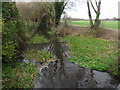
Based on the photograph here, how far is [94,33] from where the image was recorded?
19.4 meters

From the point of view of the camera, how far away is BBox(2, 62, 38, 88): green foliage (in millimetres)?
6474

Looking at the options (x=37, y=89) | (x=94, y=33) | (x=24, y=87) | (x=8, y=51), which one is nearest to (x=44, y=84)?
(x=37, y=89)

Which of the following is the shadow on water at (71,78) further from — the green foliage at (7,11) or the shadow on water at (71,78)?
the green foliage at (7,11)

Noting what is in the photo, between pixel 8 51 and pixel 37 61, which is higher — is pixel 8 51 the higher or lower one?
the higher one

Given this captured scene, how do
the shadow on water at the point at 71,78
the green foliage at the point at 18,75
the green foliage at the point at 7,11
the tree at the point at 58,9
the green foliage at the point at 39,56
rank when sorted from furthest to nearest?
the tree at the point at 58,9 < the green foliage at the point at 39,56 < the green foliage at the point at 7,11 < the shadow on water at the point at 71,78 < the green foliage at the point at 18,75

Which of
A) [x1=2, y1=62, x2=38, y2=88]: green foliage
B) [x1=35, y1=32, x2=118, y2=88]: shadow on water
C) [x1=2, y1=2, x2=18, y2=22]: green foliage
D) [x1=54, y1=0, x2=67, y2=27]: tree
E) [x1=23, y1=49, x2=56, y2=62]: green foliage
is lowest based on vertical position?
[x1=35, y1=32, x2=118, y2=88]: shadow on water

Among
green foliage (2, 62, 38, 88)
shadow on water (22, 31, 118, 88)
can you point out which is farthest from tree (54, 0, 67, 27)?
green foliage (2, 62, 38, 88)

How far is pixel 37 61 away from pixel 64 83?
389 centimetres

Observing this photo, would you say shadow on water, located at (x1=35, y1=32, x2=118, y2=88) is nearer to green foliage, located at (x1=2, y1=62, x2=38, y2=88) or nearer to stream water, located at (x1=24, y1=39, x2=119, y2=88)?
stream water, located at (x1=24, y1=39, x2=119, y2=88)

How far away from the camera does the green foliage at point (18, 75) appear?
6.47 m

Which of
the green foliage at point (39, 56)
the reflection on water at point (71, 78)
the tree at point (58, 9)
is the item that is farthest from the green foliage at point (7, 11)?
the tree at point (58, 9)

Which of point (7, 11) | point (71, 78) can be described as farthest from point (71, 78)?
point (7, 11)

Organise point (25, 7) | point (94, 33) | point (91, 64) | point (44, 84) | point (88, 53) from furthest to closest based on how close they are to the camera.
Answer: point (25, 7), point (94, 33), point (88, 53), point (91, 64), point (44, 84)

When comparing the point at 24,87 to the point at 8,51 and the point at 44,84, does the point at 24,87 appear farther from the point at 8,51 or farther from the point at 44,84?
the point at 8,51
